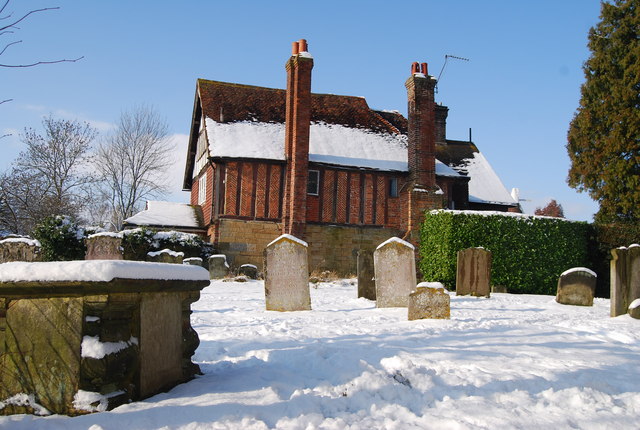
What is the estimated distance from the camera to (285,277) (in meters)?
10.9

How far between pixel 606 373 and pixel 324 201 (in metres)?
19.3

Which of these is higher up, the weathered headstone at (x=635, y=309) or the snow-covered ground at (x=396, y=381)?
the weathered headstone at (x=635, y=309)

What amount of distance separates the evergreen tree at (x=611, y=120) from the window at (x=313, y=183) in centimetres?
1191

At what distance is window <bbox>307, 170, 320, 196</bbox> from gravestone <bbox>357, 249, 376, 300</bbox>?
11087 millimetres

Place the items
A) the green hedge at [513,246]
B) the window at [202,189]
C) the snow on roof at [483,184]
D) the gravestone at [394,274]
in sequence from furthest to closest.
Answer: the snow on roof at [483,184]
the window at [202,189]
the green hedge at [513,246]
the gravestone at [394,274]

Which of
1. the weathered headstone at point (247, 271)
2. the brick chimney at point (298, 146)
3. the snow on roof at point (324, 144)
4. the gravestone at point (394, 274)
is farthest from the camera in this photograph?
the snow on roof at point (324, 144)

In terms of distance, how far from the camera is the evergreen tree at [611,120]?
77.2ft

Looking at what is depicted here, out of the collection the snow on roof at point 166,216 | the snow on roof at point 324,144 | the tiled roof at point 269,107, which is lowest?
the snow on roof at point 166,216

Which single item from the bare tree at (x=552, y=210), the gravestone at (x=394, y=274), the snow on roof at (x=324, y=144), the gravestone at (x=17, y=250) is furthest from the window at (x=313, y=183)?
the bare tree at (x=552, y=210)

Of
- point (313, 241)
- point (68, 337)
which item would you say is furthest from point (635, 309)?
point (313, 241)

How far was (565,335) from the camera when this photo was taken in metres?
7.66

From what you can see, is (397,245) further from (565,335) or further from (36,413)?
(36,413)

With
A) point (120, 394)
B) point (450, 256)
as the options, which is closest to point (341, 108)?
point (450, 256)

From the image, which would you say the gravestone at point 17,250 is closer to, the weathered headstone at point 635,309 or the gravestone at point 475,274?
the gravestone at point 475,274
